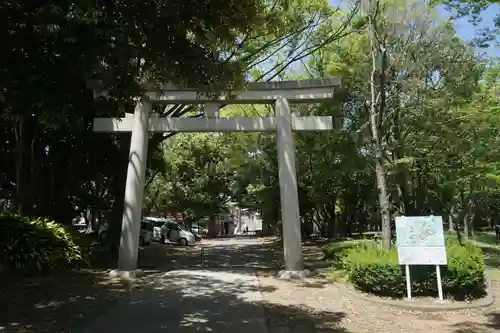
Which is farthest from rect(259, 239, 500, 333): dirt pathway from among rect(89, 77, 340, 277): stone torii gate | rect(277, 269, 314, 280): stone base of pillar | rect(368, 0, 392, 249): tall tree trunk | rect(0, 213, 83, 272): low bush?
rect(0, 213, 83, 272): low bush

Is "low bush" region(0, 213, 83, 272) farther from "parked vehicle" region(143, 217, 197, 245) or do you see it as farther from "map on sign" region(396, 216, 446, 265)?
"parked vehicle" region(143, 217, 197, 245)

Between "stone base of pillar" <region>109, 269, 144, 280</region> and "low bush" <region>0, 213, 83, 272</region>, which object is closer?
"low bush" <region>0, 213, 83, 272</region>

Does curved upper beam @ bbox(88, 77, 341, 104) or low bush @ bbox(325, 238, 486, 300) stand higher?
curved upper beam @ bbox(88, 77, 341, 104)

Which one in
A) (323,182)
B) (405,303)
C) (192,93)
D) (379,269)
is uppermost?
(192,93)

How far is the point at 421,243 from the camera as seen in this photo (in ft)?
30.7

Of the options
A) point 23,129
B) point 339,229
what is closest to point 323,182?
point 339,229

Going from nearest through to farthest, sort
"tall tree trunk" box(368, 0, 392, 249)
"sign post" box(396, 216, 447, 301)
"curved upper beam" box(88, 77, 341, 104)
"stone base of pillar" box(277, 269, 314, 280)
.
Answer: "sign post" box(396, 216, 447, 301)
"tall tree trunk" box(368, 0, 392, 249)
"stone base of pillar" box(277, 269, 314, 280)
"curved upper beam" box(88, 77, 341, 104)

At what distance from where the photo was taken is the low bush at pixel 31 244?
29.3 feet

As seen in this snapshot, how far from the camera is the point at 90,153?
15.8 meters

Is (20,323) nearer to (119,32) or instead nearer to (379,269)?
(119,32)

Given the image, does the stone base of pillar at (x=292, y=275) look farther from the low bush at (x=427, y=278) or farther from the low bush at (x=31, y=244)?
the low bush at (x=31, y=244)

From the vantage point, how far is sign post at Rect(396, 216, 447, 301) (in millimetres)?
9148

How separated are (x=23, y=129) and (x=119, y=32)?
7.66 meters

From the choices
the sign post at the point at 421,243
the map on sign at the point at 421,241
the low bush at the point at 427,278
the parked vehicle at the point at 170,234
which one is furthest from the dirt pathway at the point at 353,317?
the parked vehicle at the point at 170,234
